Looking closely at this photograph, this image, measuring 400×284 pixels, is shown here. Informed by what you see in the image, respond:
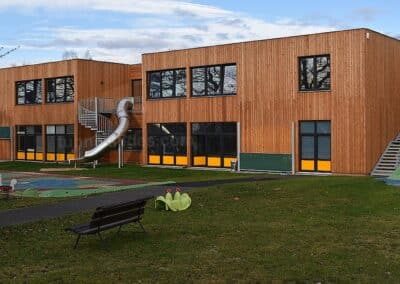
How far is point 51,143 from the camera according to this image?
4269 cm

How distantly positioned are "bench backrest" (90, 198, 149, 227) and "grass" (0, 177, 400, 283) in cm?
42

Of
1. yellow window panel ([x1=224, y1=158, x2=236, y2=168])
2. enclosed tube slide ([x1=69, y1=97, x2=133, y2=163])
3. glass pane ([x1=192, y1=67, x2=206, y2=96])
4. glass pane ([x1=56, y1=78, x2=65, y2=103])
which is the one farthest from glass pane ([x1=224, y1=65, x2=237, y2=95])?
glass pane ([x1=56, y1=78, x2=65, y2=103])

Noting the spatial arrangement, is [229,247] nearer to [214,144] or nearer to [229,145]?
[229,145]

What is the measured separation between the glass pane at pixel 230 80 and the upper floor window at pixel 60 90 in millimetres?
12848

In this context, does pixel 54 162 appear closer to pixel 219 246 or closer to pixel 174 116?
pixel 174 116

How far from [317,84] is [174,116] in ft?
31.1

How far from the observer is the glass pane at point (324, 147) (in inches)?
1119

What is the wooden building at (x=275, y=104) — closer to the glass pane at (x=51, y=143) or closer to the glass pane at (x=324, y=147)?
the glass pane at (x=324, y=147)

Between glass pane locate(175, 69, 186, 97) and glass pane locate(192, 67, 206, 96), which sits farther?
glass pane locate(175, 69, 186, 97)

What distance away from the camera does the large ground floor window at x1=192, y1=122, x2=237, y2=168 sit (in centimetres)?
3238

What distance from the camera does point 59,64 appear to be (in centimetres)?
4106

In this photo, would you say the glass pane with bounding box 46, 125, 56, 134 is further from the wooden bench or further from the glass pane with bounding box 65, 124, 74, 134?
the wooden bench

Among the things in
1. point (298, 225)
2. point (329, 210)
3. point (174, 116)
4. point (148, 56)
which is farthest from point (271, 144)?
point (298, 225)

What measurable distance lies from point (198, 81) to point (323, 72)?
8.04 meters
